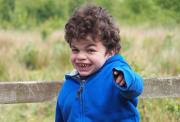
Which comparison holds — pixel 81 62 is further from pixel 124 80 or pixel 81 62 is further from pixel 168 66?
pixel 168 66

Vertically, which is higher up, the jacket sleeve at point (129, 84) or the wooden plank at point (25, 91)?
the jacket sleeve at point (129, 84)

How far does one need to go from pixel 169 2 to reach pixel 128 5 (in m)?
21.3

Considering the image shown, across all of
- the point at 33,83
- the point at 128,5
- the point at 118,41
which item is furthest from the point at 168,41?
the point at 128,5

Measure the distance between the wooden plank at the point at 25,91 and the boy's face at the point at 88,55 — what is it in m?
1.49

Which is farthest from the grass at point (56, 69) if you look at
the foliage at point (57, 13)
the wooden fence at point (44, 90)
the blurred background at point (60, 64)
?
the foliage at point (57, 13)

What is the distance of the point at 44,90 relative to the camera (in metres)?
4.12

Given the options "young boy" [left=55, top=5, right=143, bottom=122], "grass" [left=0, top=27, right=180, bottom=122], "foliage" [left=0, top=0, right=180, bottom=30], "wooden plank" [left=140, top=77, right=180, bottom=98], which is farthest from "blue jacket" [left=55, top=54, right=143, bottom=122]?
"foliage" [left=0, top=0, right=180, bottom=30]

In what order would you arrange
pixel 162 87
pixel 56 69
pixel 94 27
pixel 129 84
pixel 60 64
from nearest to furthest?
1. pixel 129 84
2. pixel 94 27
3. pixel 162 87
4. pixel 56 69
5. pixel 60 64

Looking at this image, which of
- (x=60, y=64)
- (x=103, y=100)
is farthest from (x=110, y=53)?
(x=60, y=64)

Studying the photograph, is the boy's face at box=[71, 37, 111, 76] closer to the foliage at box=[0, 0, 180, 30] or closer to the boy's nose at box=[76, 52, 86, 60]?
the boy's nose at box=[76, 52, 86, 60]

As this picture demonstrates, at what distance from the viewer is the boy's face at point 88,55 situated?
2.57m

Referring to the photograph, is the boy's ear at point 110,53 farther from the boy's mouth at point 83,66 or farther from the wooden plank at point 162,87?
the wooden plank at point 162,87

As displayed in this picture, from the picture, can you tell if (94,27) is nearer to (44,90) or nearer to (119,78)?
(119,78)

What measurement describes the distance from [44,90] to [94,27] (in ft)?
5.41
